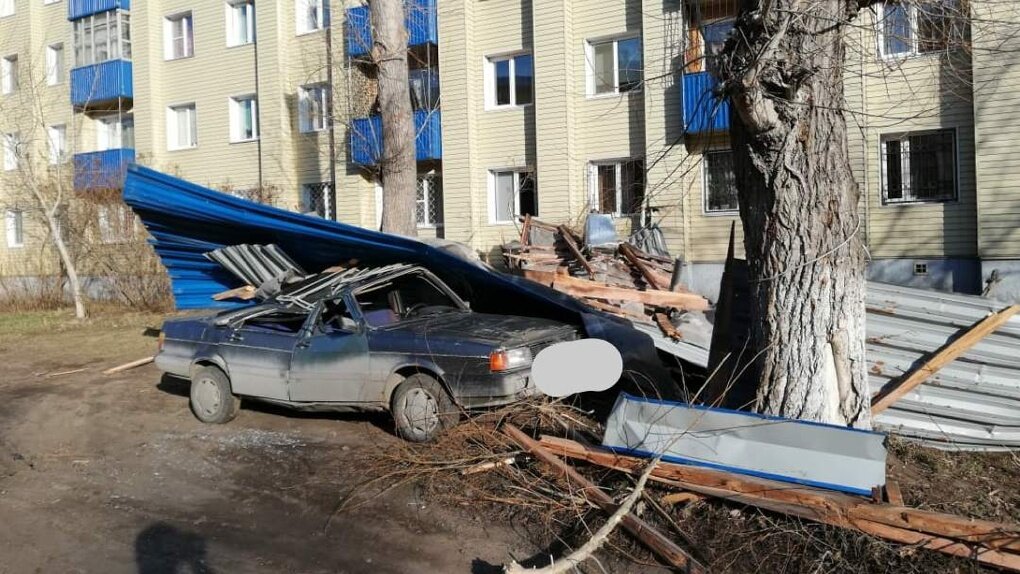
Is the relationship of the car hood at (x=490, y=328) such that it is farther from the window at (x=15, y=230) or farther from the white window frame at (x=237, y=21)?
the window at (x=15, y=230)

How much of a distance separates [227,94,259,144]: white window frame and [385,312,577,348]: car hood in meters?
17.3

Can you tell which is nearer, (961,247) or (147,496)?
(147,496)

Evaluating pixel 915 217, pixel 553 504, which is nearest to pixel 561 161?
pixel 915 217

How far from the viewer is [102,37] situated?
25656 millimetres

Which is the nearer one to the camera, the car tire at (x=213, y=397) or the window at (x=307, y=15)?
the car tire at (x=213, y=397)

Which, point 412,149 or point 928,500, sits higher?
point 412,149

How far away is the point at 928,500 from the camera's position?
480 cm

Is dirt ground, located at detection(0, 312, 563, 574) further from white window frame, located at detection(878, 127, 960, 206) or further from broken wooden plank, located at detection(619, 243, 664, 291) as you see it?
white window frame, located at detection(878, 127, 960, 206)

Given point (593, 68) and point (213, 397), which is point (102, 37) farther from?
point (213, 397)

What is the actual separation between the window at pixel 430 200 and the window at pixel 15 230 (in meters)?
16.2

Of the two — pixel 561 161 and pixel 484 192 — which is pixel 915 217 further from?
pixel 484 192

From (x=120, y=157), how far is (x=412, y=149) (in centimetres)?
1597

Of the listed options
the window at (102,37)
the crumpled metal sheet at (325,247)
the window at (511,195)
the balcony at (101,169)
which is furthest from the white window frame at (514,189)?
the window at (102,37)

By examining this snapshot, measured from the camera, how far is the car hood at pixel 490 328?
6668 mm
